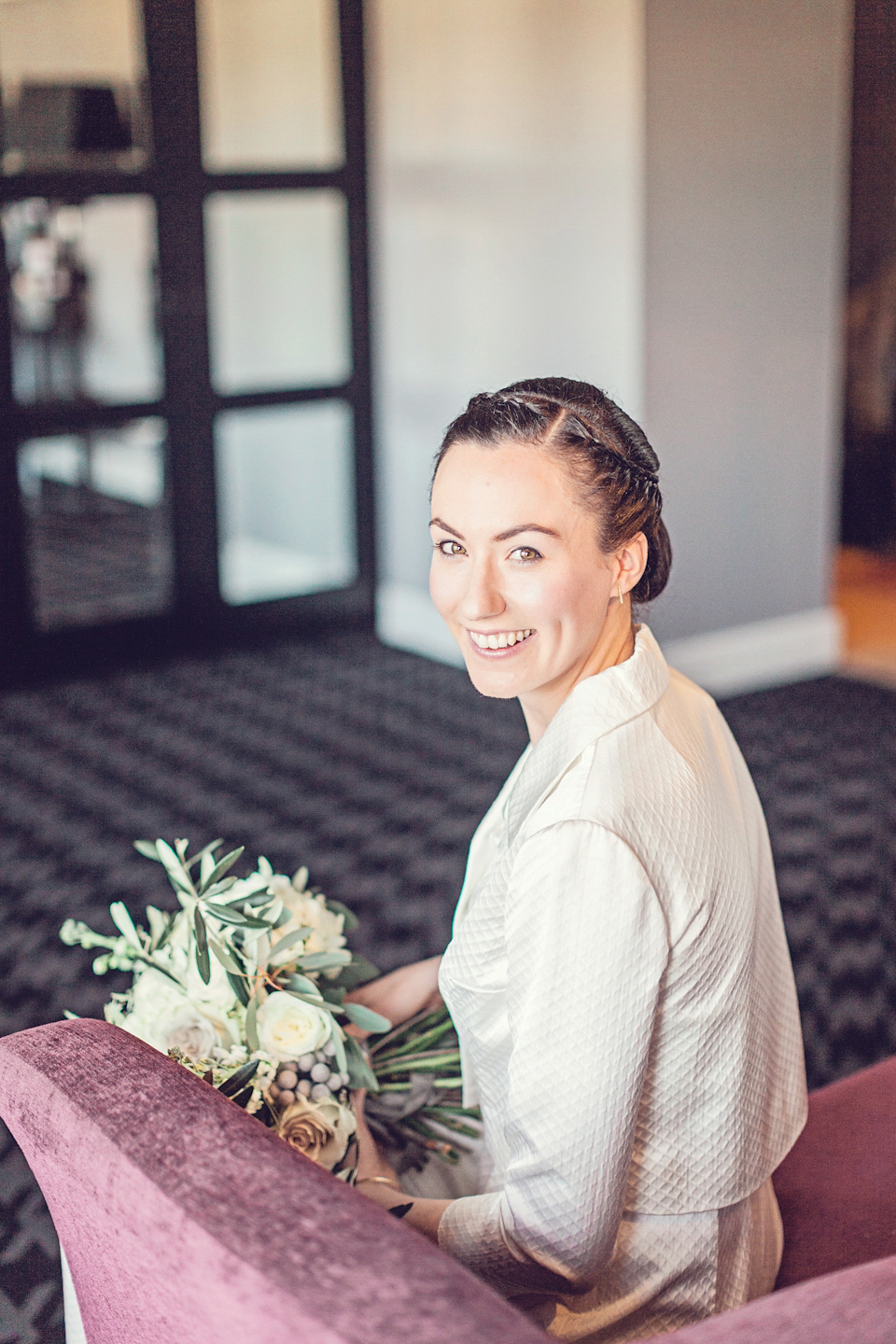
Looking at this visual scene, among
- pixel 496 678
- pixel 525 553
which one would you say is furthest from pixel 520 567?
pixel 496 678

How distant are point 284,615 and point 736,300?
2.17m

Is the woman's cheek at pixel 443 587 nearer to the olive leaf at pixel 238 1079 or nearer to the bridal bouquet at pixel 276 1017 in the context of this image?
the bridal bouquet at pixel 276 1017

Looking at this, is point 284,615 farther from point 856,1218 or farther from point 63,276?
point 856,1218

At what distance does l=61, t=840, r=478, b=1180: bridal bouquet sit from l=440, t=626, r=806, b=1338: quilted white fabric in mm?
131

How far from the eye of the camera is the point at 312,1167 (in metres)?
0.96

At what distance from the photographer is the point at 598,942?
112 centimetres

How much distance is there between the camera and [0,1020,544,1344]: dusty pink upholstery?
77cm

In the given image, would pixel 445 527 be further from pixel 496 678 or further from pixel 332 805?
pixel 332 805

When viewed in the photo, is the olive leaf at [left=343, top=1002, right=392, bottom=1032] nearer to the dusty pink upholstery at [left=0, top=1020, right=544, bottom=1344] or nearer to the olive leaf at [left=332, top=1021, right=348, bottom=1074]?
the olive leaf at [left=332, top=1021, right=348, bottom=1074]

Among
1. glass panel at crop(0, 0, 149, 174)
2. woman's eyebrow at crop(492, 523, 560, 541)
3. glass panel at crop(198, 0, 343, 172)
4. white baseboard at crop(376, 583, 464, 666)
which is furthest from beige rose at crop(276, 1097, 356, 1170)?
glass panel at crop(198, 0, 343, 172)

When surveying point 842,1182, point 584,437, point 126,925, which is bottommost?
point 842,1182

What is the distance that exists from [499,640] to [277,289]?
14.7 feet

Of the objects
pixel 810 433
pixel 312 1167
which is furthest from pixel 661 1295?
pixel 810 433

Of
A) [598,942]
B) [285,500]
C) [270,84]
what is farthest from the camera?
[285,500]
